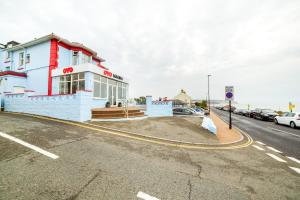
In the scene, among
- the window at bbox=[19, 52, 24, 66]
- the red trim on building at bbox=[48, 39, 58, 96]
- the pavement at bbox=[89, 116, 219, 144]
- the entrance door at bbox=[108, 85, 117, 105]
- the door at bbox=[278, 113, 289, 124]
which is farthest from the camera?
the window at bbox=[19, 52, 24, 66]

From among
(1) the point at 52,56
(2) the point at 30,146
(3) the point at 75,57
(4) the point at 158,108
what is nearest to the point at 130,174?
(2) the point at 30,146

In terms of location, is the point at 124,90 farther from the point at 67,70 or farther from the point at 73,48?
the point at 73,48

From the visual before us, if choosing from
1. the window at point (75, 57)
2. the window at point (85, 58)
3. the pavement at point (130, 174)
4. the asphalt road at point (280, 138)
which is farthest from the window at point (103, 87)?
the asphalt road at point (280, 138)

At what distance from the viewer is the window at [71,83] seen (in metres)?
15.7

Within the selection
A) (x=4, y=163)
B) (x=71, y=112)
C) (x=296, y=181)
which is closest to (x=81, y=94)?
(x=71, y=112)

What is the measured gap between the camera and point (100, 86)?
16.8 m

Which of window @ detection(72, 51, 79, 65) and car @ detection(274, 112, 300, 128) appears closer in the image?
car @ detection(274, 112, 300, 128)

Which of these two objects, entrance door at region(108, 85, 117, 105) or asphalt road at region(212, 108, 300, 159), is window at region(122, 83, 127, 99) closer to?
entrance door at region(108, 85, 117, 105)

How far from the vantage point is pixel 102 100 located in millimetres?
16828

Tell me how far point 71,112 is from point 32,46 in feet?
47.3

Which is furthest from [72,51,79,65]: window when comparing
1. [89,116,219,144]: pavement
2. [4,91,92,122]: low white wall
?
[89,116,219,144]: pavement

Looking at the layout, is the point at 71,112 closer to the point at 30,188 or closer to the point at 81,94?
the point at 81,94

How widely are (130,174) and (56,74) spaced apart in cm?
1717

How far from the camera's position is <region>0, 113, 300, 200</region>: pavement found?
10.2 feet
